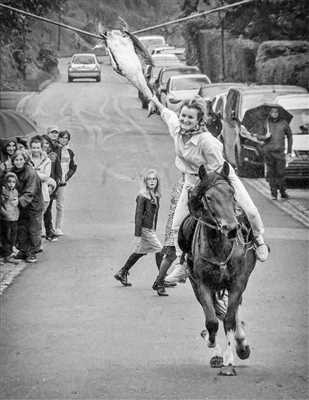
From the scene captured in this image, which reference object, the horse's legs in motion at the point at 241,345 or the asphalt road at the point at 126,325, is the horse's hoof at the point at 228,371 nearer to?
the asphalt road at the point at 126,325

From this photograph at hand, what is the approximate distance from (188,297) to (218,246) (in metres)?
4.57

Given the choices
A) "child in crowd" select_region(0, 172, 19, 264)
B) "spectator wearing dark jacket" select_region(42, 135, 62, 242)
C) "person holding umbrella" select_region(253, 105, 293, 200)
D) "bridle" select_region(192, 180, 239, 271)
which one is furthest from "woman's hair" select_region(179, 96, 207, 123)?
"person holding umbrella" select_region(253, 105, 293, 200)

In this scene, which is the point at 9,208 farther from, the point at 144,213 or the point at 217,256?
the point at 217,256

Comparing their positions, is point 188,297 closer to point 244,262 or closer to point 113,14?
point 244,262

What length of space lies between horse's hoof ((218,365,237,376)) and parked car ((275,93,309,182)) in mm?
17079

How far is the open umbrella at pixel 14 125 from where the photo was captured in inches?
845

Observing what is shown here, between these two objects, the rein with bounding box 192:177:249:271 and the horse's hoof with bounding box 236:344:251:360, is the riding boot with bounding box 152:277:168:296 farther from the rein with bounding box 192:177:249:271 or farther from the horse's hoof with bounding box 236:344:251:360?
the horse's hoof with bounding box 236:344:251:360

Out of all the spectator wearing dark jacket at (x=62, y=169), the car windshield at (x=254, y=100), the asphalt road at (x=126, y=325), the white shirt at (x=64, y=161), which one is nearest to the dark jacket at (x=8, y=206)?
the asphalt road at (x=126, y=325)

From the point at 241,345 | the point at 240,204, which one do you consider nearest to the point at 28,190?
the point at 240,204

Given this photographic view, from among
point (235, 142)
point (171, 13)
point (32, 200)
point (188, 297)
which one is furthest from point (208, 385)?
point (171, 13)

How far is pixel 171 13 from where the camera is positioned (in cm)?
9994

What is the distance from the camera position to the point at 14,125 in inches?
859

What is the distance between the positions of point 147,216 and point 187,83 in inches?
1204

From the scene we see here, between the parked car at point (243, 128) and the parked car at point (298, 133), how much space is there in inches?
42.6
